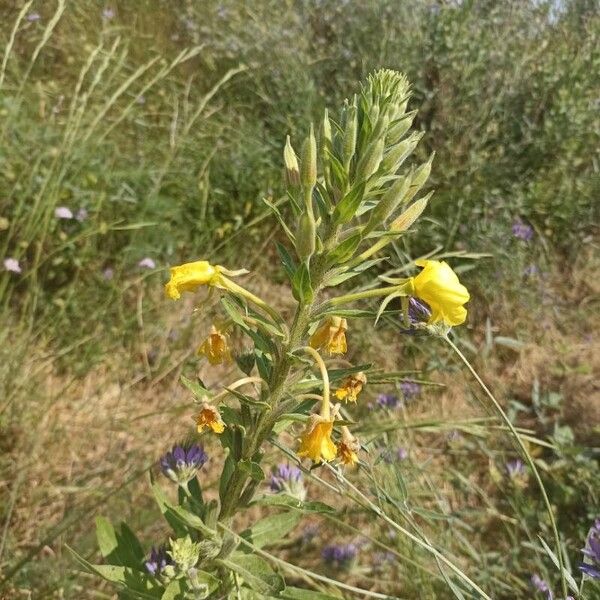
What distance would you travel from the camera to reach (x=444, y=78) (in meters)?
3.38

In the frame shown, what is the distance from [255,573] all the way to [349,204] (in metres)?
0.70

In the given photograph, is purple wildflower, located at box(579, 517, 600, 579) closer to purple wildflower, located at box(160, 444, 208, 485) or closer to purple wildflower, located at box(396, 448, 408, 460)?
purple wildflower, located at box(160, 444, 208, 485)

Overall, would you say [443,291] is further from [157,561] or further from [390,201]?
[157,561]

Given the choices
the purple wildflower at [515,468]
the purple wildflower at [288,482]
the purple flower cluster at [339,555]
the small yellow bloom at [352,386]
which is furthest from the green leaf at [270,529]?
the purple wildflower at [515,468]

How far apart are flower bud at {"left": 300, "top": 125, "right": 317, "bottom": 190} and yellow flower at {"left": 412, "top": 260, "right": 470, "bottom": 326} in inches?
9.0

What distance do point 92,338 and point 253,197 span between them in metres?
1.17

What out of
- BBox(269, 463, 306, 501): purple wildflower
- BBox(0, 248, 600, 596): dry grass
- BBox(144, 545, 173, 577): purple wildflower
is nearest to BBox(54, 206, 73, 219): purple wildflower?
BBox(0, 248, 600, 596): dry grass

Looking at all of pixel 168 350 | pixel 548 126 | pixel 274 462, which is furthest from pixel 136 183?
pixel 548 126

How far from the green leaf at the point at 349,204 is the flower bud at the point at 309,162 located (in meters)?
0.06

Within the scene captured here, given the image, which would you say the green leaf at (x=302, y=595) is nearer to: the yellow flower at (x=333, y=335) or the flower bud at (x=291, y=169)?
the yellow flower at (x=333, y=335)

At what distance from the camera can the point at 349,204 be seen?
1.07m

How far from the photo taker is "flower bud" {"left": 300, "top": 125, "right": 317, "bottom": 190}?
105cm

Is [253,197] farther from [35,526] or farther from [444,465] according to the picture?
[35,526]

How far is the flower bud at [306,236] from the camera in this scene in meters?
1.03
